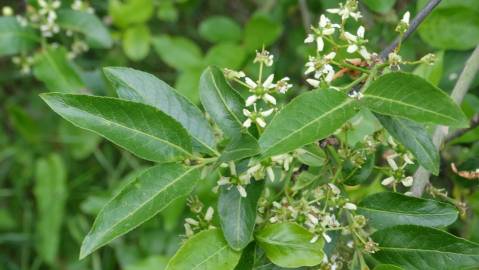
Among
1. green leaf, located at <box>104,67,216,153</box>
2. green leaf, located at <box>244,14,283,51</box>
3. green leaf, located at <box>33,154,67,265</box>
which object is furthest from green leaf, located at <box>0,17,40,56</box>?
green leaf, located at <box>104,67,216,153</box>

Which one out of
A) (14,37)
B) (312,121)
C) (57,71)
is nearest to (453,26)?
(312,121)

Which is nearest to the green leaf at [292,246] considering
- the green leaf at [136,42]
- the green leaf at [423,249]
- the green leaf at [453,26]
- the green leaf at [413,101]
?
the green leaf at [423,249]

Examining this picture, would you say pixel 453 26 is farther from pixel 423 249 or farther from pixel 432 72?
pixel 423 249

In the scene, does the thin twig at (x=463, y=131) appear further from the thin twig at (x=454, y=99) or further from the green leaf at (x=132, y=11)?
the green leaf at (x=132, y=11)

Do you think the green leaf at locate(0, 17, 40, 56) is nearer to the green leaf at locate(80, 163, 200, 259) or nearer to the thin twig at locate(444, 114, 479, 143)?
the green leaf at locate(80, 163, 200, 259)

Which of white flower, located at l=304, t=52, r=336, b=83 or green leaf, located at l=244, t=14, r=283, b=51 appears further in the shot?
green leaf, located at l=244, t=14, r=283, b=51

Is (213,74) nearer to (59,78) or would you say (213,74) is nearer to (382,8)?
(382,8)
